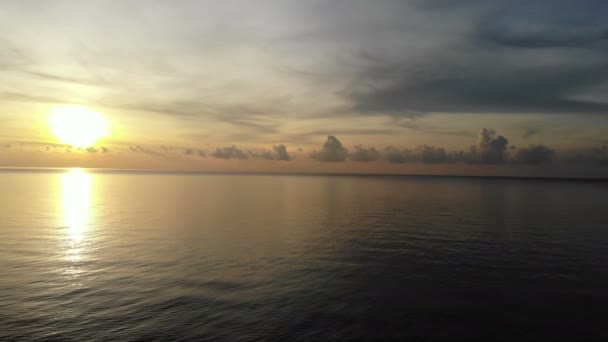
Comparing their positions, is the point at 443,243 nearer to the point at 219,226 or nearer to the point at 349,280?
the point at 349,280

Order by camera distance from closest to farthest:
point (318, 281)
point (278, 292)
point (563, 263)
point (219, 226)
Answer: point (278, 292) → point (318, 281) → point (563, 263) → point (219, 226)

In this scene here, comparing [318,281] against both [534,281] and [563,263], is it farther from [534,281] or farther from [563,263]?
[563,263]

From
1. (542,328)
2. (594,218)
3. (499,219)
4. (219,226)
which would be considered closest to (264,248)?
(219,226)

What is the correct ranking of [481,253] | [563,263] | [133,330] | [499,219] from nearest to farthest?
[133,330] < [563,263] < [481,253] < [499,219]

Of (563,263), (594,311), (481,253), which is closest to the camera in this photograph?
(594,311)

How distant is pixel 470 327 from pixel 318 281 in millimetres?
12212

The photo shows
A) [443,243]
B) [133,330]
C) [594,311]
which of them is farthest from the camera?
[443,243]

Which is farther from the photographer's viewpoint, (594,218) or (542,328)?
(594,218)

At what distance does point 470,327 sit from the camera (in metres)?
22.0

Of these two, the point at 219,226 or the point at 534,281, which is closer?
the point at 534,281

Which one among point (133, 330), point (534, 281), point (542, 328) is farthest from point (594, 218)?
point (133, 330)

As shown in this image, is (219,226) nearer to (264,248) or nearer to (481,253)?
(264,248)

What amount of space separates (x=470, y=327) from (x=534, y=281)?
522 inches

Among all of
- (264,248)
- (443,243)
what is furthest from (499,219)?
(264,248)
